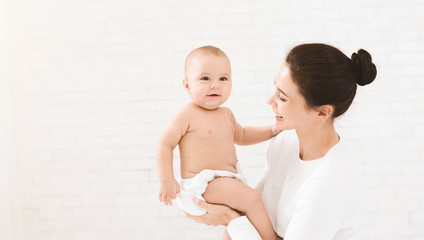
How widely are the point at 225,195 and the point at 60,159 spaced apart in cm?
216

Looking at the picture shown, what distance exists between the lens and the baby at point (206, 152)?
1.67 metres

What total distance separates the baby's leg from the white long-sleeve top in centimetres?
4

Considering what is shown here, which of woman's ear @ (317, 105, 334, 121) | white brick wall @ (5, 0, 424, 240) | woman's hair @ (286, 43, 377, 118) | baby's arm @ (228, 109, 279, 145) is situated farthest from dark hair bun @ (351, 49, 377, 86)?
white brick wall @ (5, 0, 424, 240)

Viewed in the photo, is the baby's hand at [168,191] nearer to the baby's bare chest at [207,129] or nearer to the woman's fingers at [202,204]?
the woman's fingers at [202,204]

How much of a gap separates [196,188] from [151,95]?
1747 mm

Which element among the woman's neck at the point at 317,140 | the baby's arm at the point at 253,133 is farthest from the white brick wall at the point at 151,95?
the woman's neck at the point at 317,140

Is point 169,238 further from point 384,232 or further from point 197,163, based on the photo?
point 197,163

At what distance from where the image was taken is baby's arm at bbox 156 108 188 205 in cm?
171

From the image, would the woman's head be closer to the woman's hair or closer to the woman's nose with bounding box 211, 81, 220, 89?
the woman's hair

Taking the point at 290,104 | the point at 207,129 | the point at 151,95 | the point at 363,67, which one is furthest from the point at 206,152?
the point at 151,95

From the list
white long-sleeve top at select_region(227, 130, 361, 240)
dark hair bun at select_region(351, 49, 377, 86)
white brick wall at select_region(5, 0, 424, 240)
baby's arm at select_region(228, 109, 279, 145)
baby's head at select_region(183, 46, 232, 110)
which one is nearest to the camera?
white long-sleeve top at select_region(227, 130, 361, 240)

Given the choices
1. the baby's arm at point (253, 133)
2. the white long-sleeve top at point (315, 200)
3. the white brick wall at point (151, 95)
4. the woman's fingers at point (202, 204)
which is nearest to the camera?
the white long-sleeve top at point (315, 200)

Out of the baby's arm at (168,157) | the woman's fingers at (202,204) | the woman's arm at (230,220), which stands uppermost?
the baby's arm at (168,157)

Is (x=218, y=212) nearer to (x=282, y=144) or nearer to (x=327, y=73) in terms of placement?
(x=282, y=144)
